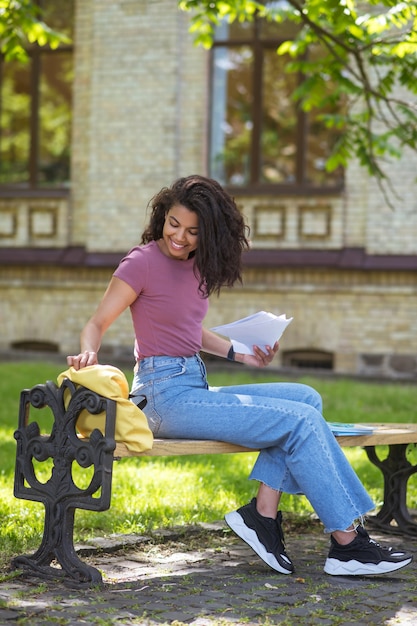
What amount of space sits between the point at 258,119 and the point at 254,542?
10.4 metres

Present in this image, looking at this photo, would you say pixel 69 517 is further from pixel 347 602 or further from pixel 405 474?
pixel 405 474

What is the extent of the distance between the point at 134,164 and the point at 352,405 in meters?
5.59

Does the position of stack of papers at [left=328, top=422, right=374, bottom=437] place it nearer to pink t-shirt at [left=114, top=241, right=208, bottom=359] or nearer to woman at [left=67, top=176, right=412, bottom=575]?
woman at [left=67, top=176, right=412, bottom=575]

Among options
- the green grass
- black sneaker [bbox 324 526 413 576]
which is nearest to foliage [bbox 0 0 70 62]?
the green grass

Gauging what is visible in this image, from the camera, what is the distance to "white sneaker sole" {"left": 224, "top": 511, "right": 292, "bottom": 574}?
4363 millimetres

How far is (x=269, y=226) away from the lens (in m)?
13.7

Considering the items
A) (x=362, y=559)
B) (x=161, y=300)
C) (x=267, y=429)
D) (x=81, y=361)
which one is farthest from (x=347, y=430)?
(x=81, y=361)

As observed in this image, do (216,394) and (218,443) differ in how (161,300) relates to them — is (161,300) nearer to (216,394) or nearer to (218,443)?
(216,394)

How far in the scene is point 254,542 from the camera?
4.37m

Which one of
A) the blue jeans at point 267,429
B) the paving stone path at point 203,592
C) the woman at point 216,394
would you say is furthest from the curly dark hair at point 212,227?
the paving stone path at point 203,592

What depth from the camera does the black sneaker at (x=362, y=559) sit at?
4.30m

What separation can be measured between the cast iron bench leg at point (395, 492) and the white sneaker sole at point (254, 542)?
1.23m

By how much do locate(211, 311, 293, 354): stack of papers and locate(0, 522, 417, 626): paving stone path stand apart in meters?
0.96

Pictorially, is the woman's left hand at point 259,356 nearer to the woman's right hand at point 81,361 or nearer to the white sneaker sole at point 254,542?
the white sneaker sole at point 254,542
